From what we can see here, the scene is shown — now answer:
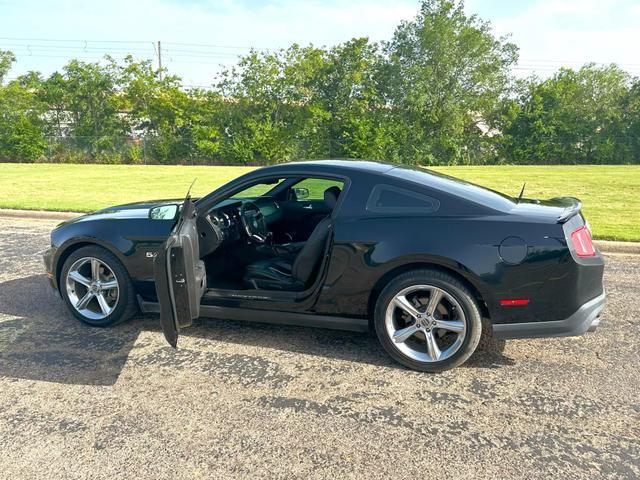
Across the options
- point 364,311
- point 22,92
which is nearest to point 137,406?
point 364,311

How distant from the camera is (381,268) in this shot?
132 inches

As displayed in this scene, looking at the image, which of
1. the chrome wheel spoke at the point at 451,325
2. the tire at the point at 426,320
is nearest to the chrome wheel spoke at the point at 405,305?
the tire at the point at 426,320

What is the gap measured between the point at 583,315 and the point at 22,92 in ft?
124

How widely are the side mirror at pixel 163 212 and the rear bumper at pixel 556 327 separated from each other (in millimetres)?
2618

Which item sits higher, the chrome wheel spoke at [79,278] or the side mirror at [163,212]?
the side mirror at [163,212]

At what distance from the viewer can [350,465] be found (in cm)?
244

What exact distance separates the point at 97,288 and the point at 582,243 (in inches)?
146

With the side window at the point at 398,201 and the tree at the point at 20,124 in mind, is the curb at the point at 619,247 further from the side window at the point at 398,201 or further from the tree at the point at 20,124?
the tree at the point at 20,124

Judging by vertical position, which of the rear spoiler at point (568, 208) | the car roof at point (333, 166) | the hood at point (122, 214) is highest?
the car roof at point (333, 166)

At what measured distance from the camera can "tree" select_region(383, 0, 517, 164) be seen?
3331 cm

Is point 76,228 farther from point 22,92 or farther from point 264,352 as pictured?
point 22,92

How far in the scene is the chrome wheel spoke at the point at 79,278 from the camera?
413 centimetres

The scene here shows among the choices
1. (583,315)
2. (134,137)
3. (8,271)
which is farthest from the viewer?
(134,137)

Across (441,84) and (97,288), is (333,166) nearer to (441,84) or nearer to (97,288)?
(97,288)
